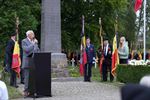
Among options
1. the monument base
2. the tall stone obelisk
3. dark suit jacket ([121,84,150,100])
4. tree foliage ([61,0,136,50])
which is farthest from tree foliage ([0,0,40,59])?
dark suit jacket ([121,84,150,100])

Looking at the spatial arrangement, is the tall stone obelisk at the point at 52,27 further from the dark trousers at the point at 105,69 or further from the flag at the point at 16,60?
the flag at the point at 16,60

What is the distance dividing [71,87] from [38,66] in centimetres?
367

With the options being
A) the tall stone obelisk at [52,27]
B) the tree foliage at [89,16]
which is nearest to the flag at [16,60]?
the tall stone obelisk at [52,27]

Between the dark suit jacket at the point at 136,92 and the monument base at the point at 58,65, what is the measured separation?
19879 mm

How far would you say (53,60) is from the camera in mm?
21844

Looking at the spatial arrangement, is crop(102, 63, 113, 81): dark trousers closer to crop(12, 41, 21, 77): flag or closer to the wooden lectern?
crop(12, 41, 21, 77): flag

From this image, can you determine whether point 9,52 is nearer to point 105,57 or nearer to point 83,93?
point 83,93

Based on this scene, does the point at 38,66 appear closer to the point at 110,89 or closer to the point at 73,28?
the point at 110,89

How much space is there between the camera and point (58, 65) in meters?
21.9

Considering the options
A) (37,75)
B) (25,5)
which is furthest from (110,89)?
(25,5)

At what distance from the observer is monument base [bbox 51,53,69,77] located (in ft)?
71.4

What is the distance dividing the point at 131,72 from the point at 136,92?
1595cm

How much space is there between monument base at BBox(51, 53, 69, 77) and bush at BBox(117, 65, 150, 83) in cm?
333

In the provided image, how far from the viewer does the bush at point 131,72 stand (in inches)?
664
